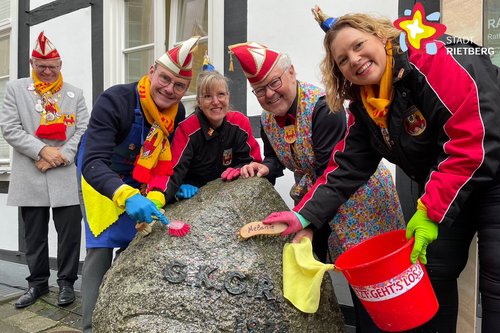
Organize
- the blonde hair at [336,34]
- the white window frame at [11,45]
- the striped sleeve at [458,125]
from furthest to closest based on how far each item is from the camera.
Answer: the white window frame at [11,45] → the blonde hair at [336,34] → the striped sleeve at [458,125]

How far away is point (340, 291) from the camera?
10.1 ft

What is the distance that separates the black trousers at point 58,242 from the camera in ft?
11.7

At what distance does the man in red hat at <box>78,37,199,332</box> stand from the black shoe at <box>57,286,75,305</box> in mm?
1131

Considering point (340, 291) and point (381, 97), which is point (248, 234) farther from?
point (340, 291)

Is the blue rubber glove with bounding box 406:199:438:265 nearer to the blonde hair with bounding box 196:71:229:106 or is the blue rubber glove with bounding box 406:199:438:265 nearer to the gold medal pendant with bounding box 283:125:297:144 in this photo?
the gold medal pendant with bounding box 283:125:297:144

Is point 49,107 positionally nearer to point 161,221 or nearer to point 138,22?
point 138,22

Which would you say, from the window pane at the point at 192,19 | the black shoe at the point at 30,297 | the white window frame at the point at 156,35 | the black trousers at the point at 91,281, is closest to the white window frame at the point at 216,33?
the white window frame at the point at 156,35

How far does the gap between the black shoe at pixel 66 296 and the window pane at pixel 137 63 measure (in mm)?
2083

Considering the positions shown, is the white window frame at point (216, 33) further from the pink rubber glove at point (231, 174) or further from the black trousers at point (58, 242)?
the black trousers at point (58, 242)

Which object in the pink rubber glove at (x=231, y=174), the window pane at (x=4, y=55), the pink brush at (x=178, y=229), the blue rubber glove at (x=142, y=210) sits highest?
the window pane at (x=4, y=55)

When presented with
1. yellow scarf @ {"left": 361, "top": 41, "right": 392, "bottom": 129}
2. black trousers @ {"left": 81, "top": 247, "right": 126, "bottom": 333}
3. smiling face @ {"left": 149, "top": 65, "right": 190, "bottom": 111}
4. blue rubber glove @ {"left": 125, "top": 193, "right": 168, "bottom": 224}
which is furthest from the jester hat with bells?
yellow scarf @ {"left": 361, "top": 41, "right": 392, "bottom": 129}

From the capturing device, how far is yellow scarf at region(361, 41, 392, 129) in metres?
1.70

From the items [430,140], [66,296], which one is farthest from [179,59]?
[66,296]

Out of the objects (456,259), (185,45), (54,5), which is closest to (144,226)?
(185,45)
